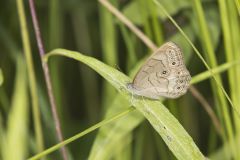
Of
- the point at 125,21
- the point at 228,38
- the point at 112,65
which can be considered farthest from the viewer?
the point at 112,65

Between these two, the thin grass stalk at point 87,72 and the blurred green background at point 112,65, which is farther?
the thin grass stalk at point 87,72

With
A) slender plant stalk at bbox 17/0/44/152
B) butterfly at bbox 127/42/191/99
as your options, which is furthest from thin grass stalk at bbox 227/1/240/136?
slender plant stalk at bbox 17/0/44/152

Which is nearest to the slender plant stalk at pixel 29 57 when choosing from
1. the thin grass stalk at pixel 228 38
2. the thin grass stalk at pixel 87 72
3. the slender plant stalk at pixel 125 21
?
the slender plant stalk at pixel 125 21

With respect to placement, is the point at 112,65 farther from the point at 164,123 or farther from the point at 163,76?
the point at 164,123

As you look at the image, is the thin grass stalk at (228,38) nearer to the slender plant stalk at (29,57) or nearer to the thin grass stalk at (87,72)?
the slender plant stalk at (29,57)

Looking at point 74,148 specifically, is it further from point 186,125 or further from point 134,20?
point 134,20

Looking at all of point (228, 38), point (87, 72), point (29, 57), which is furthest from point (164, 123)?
point (87, 72)

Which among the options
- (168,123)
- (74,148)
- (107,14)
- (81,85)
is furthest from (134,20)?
(81,85)
